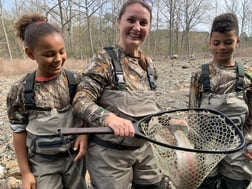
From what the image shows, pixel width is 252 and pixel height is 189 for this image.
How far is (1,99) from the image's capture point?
6996 millimetres

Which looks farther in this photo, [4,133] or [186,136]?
[4,133]

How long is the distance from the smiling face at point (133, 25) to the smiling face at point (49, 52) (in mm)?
342

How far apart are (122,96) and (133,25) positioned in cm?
39

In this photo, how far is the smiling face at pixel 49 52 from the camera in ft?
4.79

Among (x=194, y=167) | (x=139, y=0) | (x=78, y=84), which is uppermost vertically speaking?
(x=139, y=0)

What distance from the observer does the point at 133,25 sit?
5.11ft

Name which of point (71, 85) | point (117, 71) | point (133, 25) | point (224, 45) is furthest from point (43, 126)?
point (224, 45)

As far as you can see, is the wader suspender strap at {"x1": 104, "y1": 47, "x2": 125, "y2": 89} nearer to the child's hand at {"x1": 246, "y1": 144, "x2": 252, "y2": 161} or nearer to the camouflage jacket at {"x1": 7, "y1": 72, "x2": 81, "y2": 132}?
Result: the camouflage jacket at {"x1": 7, "y1": 72, "x2": 81, "y2": 132}

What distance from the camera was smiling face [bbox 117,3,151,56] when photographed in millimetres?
1557

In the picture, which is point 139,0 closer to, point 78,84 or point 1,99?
point 78,84

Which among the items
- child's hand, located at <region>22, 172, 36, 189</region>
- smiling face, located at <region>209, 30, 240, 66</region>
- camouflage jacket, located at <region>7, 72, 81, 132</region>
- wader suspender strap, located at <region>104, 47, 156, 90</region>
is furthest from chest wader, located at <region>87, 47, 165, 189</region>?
smiling face, located at <region>209, 30, 240, 66</region>

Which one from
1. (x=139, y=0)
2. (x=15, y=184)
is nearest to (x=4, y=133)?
(x=15, y=184)

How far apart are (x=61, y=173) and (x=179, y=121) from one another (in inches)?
27.4

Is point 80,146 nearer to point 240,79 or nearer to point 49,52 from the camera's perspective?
point 49,52
